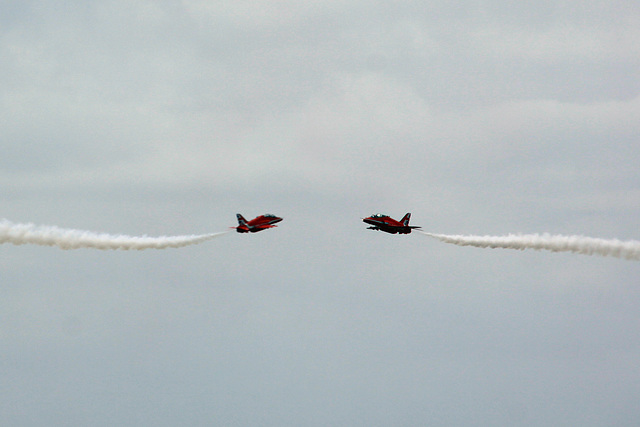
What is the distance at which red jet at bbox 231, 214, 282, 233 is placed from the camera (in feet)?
558

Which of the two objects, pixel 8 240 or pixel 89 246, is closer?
pixel 8 240

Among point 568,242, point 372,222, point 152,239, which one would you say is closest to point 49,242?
point 152,239

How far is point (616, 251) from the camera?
6275 inches

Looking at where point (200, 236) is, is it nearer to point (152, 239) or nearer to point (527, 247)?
point (152, 239)

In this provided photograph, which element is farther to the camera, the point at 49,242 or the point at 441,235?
the point at 441,235

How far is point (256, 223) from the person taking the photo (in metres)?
172

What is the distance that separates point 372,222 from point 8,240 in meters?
55.3

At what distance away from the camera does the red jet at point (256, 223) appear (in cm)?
17009

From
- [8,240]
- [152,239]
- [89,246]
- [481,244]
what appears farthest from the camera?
[481,244]

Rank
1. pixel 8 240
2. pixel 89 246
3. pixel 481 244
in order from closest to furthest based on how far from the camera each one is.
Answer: pixel 8 240 → pixel 89 246 → pixel 481 244

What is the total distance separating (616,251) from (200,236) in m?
57.6

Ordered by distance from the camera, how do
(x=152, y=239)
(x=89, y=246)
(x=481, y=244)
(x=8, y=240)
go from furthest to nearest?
(x=481, y=244) < (x=152, y=239) < (x=89, y=246) < (x=8, y=240)

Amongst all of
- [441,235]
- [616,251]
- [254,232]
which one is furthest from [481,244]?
[254,232]

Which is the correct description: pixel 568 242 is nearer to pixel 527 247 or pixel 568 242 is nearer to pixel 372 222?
pixel 527 247
